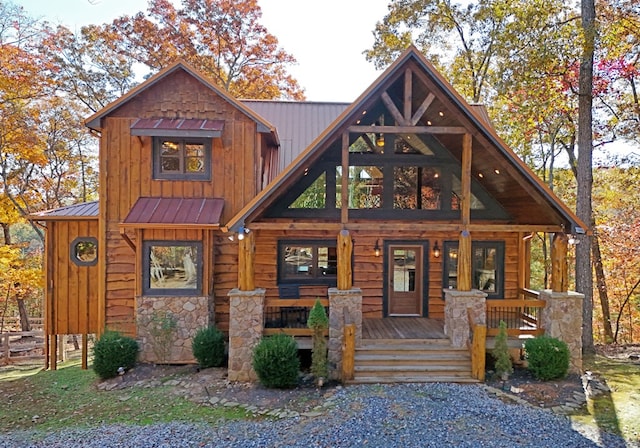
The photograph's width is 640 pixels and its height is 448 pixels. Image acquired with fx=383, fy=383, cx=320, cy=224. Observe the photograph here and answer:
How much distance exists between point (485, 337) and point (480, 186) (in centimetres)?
380

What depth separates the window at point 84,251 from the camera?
9.43m

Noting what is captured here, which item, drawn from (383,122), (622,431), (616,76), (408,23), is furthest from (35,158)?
(616,76)

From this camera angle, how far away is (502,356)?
7551 mm

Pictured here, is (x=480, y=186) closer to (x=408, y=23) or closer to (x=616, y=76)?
(x=616, y=76)

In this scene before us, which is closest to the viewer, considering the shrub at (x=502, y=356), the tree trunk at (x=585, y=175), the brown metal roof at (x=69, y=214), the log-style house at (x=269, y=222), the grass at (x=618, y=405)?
the grass at (x=618, y=405)

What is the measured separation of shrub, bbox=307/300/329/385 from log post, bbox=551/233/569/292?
5038mm

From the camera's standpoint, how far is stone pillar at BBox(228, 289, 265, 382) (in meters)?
7.73

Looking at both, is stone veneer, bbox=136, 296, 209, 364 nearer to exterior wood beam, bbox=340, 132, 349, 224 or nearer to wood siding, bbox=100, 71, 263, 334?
wood siding, bbox=100, 71, 263, 334

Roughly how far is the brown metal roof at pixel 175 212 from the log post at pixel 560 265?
7.43m

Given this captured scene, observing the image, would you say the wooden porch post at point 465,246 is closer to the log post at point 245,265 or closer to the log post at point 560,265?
the log post at point 560,265

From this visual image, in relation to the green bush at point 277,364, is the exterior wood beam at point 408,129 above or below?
above

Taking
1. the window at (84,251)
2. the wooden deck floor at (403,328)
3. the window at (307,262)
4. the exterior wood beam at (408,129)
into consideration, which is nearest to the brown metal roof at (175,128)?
the window at (84,251)

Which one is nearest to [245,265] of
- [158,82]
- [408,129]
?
[408,129]

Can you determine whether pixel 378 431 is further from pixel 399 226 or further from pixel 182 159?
pixel 182 159
